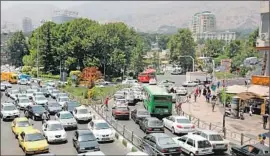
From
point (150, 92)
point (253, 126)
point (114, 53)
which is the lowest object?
point (253, 126)

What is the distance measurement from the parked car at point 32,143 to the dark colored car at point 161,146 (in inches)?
204

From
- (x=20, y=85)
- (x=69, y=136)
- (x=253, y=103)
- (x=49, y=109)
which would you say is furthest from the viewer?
(x=20, y=85)

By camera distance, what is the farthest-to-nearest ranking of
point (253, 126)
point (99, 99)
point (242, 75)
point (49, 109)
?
point (242, 75)
point (99, 99)
point (49, 109)
point (253, 126)

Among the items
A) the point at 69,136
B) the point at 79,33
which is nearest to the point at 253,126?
the point at 69,136

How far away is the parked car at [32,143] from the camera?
17078mm

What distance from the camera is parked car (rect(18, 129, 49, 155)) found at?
Result: 17.1 meters

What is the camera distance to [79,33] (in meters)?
65.2

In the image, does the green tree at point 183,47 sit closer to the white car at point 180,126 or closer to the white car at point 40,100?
the white car at point 40,100

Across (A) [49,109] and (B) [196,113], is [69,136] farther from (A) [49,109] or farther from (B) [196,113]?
(B) [196,113]

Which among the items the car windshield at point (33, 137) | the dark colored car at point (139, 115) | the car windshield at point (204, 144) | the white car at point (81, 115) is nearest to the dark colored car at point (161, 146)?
the car windshield at point (204, 144)

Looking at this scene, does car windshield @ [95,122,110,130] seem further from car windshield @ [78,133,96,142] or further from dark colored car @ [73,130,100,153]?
car windshield @ [78,133,96,142]

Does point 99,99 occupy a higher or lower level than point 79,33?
lower

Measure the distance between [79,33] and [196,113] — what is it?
130ft

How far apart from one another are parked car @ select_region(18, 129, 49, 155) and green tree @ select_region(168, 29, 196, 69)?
234 feet
